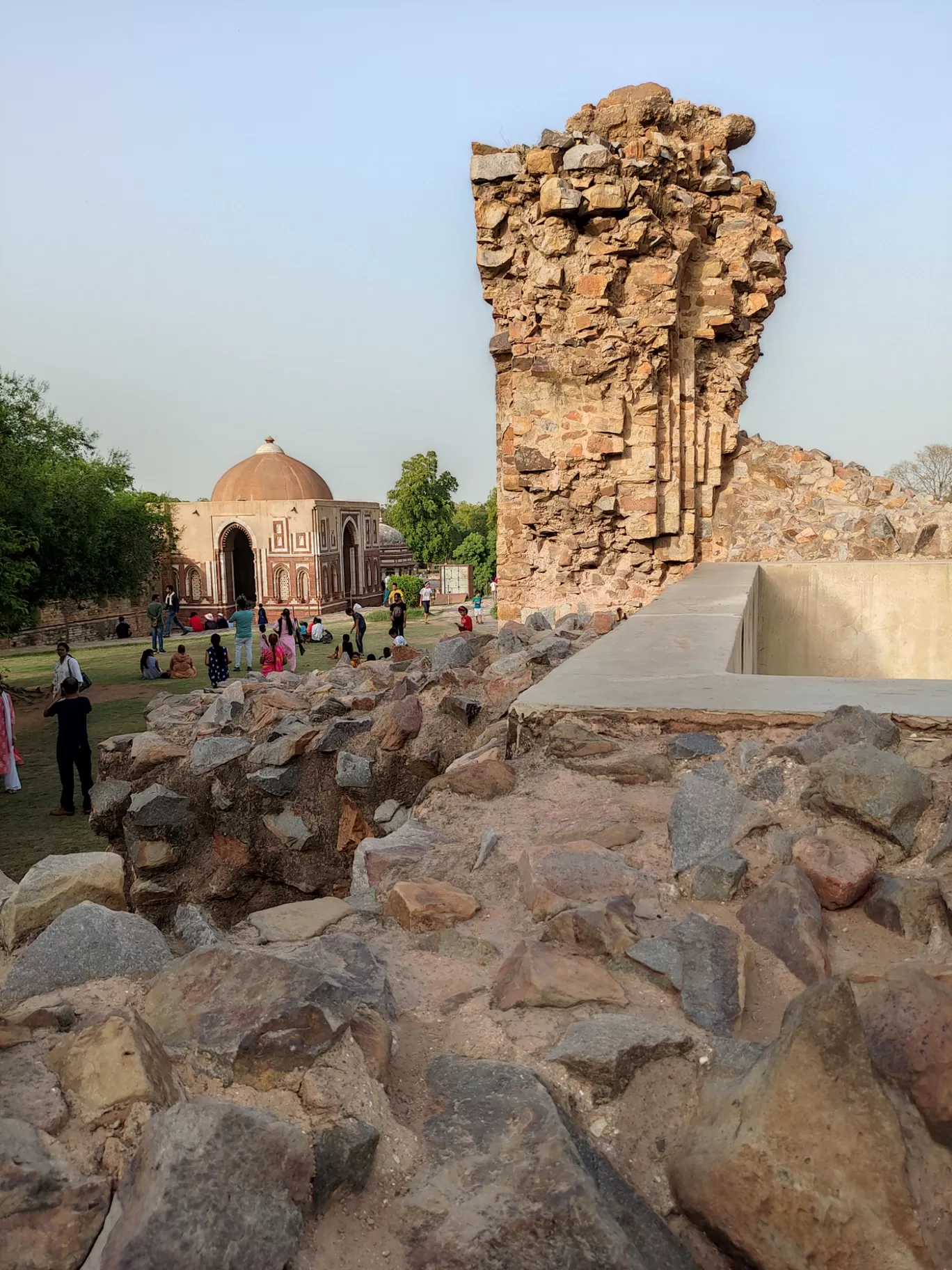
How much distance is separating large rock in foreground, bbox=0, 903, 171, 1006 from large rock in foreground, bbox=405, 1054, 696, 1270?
1.67 feet

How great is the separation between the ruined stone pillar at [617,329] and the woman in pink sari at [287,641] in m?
6.93

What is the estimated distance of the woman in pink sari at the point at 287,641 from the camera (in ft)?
44.5

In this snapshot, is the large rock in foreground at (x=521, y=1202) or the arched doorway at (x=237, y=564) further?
the arched doorway at (x=237, y=564)

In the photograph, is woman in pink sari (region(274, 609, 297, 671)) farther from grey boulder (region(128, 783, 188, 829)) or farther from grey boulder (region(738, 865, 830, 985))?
grey boulder (region(738, 865, 830, 985))

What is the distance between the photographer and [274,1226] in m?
0.85

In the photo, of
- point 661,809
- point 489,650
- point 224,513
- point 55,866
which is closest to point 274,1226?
point 55,866

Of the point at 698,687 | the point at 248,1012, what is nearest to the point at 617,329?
the point at 698,687

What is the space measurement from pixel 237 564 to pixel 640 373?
1138 inches

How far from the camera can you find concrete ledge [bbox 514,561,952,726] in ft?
7.35

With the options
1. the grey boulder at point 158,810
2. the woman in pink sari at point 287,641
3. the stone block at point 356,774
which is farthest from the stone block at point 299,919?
the woman in pink sari at point 287,641

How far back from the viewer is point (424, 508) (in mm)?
40688

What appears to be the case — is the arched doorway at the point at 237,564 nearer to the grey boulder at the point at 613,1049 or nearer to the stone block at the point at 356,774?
the stone block at the point at 356,774

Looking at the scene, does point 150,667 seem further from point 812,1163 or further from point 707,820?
point 812,1163

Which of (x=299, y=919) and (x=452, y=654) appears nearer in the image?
(x=299, y=919)
